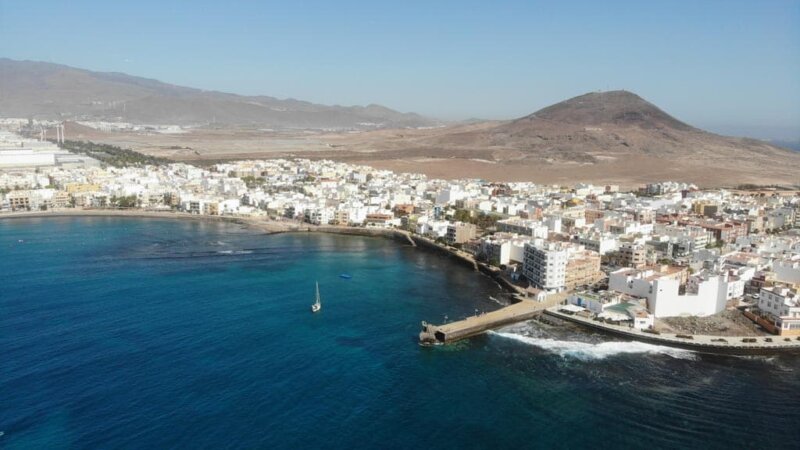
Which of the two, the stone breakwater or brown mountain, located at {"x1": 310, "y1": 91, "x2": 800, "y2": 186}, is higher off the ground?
brown mountain, located at {"x1": 310, "y1": 91, "x2": 800, "y2": 186}

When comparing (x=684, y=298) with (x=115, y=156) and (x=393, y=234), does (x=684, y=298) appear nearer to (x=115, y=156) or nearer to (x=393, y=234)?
(x=393, y=234)

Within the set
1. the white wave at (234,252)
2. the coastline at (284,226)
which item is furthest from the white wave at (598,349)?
the white wave at (234,252)

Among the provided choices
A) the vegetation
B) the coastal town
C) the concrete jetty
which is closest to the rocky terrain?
the vegetation

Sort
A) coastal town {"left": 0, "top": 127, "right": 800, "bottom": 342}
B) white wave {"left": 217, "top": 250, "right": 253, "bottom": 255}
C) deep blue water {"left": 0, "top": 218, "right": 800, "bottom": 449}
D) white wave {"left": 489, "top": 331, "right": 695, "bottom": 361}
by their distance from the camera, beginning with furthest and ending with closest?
white wave {"left": 217, "top": 250, "right": 253, "bottom": 255} < coastal town {"left": 0, "top": 127, "right": 800, "bottom": 342} < white wave {"left": 489, "top": 331, "right": 695, "bottom": 361} < deep blue water {"left": 0, "top": 218, "right": 800, "bottom": 449}

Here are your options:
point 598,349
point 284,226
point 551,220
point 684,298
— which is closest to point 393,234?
point 284,226

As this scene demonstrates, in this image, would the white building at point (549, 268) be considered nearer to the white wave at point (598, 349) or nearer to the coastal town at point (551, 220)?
the coastal town at point (551, 220)

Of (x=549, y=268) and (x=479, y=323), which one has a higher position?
(x=549, y=268)

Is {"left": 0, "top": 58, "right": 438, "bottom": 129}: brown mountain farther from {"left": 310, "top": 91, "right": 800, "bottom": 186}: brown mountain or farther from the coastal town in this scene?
the coastal town
